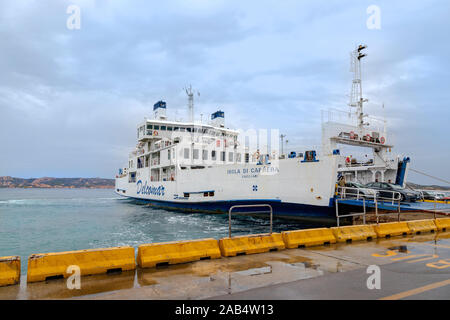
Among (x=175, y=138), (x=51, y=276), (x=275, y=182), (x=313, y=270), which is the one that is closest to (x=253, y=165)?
(x=275, y=182)

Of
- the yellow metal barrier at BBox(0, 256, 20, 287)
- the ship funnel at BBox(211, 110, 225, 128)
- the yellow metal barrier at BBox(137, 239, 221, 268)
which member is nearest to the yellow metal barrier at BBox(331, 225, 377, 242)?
the yellow metal barrier at BBox(137, 239, 221, 268)

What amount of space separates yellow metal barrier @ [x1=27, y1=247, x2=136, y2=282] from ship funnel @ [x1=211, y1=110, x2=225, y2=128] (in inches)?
1145

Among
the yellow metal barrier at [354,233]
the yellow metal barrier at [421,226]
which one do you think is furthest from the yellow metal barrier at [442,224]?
the yellow metal barrier at [354,233]

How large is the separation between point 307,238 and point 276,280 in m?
3.04

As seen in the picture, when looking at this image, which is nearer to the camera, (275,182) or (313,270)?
(313,270)

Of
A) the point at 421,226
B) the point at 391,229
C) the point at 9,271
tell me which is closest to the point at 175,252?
the point at 9,271

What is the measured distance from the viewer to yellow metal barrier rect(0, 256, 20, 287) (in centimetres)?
438

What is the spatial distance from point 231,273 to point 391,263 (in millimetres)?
3275

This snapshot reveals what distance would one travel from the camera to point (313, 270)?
5301 mm

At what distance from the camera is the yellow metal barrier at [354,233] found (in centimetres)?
802

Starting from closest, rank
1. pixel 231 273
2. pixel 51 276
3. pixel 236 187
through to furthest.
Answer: pixel 51 276, pixel 231 273, pixel 236 187

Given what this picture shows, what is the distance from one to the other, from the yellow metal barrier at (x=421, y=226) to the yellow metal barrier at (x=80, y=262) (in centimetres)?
905

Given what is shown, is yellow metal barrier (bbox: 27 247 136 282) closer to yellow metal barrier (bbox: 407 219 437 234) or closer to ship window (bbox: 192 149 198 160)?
yellow metal barrier (bbox: 407 219 437 234)

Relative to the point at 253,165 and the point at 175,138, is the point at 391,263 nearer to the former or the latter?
the point at 253,165
